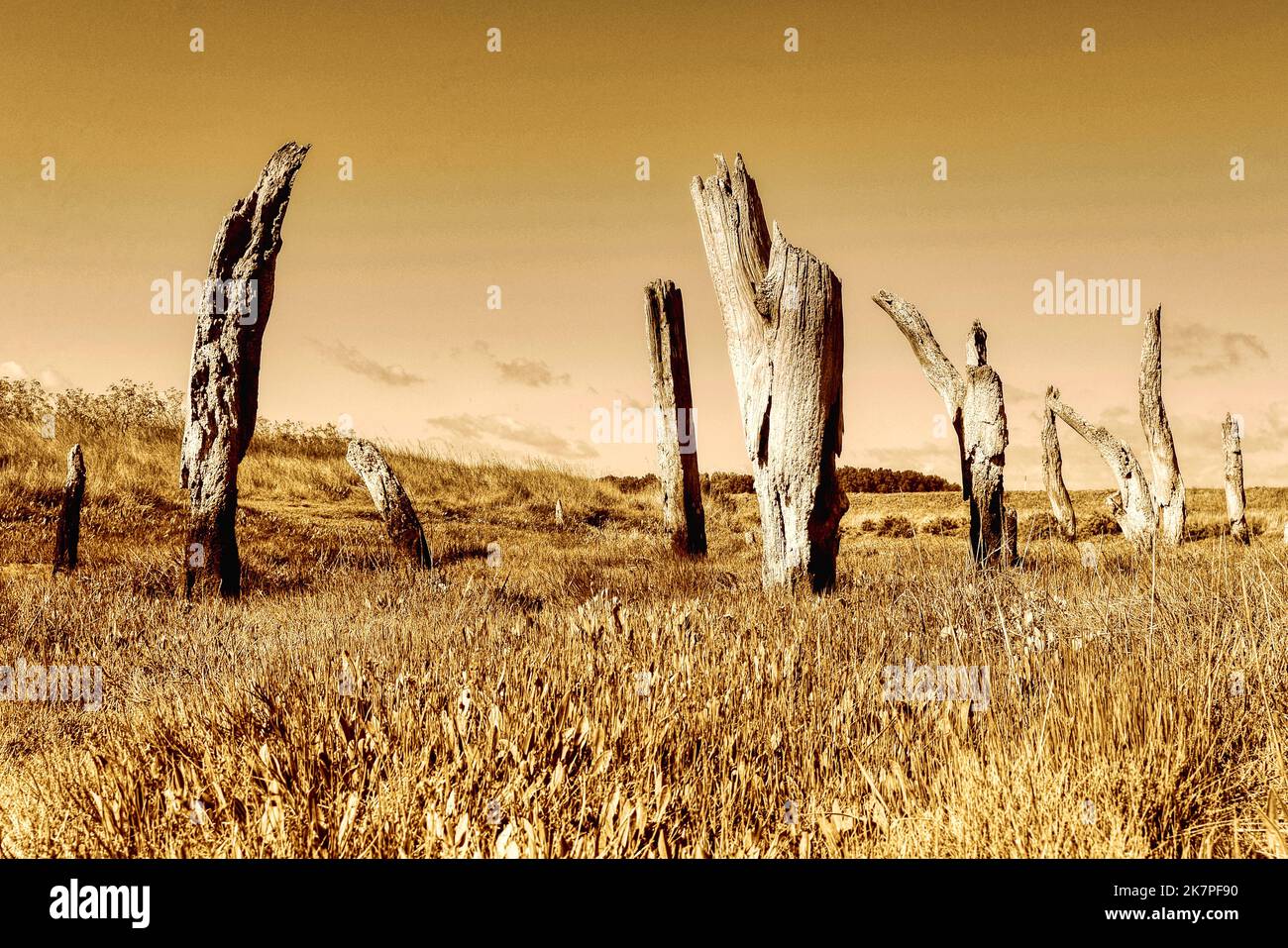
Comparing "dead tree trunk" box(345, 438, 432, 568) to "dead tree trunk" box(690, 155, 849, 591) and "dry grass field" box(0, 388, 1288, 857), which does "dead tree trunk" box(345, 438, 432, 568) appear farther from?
"dead tree trunk" box(690, 155, 849, 591)

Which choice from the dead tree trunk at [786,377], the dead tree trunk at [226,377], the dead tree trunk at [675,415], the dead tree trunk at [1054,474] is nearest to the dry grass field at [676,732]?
the dead tree trunk at [786,377]

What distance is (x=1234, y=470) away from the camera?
1622 cm

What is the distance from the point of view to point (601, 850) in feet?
7.50

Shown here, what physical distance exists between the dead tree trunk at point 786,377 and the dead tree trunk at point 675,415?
4730mm

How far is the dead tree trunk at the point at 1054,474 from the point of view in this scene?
1661 centimetres

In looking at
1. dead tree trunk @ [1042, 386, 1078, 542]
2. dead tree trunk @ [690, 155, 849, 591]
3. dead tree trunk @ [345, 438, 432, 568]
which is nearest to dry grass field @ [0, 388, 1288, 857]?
dead tree trunk @ [690, 155, 849, 591]

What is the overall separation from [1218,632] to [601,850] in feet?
12.4

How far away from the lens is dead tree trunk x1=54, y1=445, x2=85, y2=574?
9.94m

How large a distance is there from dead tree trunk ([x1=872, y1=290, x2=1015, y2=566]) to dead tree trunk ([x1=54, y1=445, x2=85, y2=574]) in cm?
966

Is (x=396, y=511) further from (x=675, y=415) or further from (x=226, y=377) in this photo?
(x=675, y=415)
